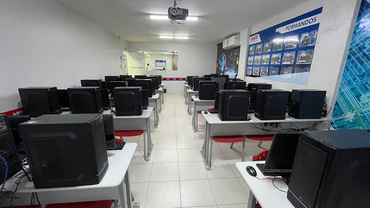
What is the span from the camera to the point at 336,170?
0.73 m

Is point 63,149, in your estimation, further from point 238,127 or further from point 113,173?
point 238,127

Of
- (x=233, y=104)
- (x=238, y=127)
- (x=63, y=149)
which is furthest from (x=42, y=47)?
(x=238, y=127)

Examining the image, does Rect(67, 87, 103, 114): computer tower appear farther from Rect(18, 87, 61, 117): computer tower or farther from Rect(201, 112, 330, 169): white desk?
Rect(201, 112, 330, 169): white desk

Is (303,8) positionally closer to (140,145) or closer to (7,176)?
(140,145)

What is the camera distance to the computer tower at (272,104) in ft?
7.70

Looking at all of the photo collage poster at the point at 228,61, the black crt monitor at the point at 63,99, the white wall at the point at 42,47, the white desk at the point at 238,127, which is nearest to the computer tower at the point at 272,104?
the white desk at the point at 238,127

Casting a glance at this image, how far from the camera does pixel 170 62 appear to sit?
380 inches

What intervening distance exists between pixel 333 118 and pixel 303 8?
94.6 inches

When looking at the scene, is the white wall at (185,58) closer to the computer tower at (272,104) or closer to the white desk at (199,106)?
the white desk at (199,106)

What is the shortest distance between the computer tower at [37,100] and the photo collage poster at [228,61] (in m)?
6.12

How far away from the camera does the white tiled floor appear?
6.39 feet

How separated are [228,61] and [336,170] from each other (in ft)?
23.9

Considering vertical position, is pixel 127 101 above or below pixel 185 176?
above

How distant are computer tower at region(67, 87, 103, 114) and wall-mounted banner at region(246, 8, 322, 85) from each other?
161 inches
